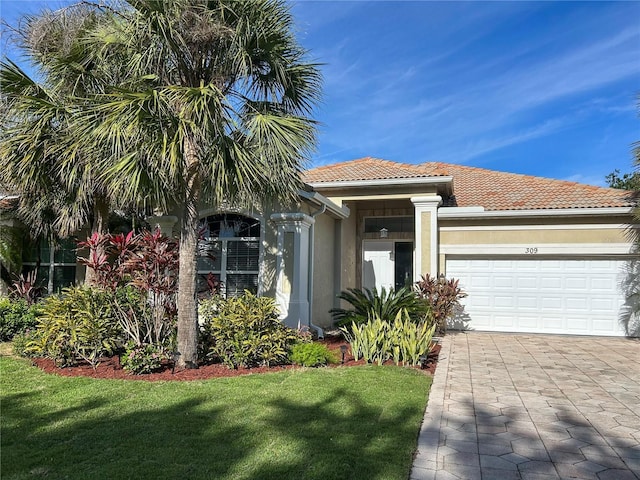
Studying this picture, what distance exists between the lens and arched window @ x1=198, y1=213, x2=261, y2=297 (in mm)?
10711

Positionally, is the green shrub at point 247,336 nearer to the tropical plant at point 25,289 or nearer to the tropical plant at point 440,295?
the tropical plant at point 440,295

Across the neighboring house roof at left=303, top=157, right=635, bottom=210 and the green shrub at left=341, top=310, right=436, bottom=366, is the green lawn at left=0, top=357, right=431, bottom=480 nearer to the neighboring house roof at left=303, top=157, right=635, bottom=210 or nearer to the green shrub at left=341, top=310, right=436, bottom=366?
the green shrub at left=341, top=310, right=436, bottom=366

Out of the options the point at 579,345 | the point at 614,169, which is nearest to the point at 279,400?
the point at 579,345

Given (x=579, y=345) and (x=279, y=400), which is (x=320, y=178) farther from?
(x=279, y=400)

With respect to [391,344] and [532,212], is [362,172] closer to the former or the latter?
[532,212]

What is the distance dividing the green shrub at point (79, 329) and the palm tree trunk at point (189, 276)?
1.27m

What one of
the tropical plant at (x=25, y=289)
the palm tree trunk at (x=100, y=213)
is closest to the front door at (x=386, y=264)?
the palm tree trunk at (x=100, y=213)

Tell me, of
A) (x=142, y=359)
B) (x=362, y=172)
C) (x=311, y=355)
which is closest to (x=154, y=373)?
(x=142, y=359)

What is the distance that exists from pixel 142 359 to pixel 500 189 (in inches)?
477

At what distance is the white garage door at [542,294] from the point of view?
12.0 meters

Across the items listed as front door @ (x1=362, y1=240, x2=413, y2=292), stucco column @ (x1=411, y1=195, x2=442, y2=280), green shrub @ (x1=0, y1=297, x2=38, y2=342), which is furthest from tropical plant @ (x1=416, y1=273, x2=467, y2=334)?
green shrub @ (x1=0, y1=297, x2=38, y2=342)

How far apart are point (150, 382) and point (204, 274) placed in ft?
16.2

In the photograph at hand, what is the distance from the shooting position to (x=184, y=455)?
3.81 m

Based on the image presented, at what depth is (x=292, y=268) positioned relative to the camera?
10.0 m
